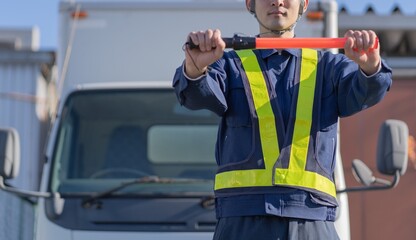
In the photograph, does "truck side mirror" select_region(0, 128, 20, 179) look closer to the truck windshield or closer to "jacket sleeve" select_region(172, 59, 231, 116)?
the truck windshield

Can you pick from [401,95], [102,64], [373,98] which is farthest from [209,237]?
[401,95]

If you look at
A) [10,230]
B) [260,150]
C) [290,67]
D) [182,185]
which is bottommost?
[10,230]

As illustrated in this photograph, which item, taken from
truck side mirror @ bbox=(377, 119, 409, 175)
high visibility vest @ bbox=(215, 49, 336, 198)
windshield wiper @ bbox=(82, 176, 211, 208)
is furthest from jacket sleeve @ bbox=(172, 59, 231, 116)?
windshield wiper @ bbox=(82, 176, 211, 208)

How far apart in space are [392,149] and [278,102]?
174cm

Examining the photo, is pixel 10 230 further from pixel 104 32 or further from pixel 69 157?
pixel 104 32

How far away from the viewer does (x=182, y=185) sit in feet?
16.0

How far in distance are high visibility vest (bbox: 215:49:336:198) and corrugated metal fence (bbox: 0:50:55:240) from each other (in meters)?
4.78

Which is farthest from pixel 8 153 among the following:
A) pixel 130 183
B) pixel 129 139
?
pixel 129 139

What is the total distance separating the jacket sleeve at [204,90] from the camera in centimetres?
282

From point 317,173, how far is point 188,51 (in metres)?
0.61

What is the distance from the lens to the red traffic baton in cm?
273

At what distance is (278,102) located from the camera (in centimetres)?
296

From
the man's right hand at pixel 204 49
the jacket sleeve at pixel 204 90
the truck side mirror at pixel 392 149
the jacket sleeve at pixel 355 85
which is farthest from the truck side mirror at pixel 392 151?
the man's right hand at pixel 204 49

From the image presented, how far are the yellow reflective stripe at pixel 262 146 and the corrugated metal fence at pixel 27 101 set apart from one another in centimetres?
476
